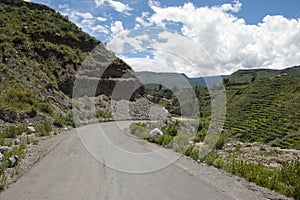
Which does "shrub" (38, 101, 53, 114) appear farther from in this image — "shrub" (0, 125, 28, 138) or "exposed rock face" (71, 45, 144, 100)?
"exposed rock face" (71, 45, 144, 100)

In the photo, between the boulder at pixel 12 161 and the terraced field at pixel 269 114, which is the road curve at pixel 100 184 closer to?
the boulder at pixel 12 161

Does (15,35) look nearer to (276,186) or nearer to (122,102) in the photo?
(122,102)

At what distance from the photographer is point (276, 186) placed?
7359 millimetres

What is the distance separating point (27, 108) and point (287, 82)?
68956 millimetres

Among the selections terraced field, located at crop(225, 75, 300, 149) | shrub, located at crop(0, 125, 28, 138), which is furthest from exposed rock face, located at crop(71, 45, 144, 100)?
shrub, located at crop(0, 125, 28, 138)

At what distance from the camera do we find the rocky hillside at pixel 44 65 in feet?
71.5

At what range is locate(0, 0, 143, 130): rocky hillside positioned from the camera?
2180 centimetres

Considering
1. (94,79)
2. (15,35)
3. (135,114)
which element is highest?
(15,35)

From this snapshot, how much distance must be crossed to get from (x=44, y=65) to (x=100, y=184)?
29.9 metres

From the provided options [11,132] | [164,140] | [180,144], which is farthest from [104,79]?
[180,144]

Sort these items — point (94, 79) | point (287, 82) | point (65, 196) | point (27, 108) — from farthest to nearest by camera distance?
point (287, 82) → point (94, 79) → point (27, 108) → point (65, 196)

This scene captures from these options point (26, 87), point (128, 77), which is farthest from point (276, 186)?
point (128, 77)

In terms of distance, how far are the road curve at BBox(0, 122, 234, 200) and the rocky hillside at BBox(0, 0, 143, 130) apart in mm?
11183

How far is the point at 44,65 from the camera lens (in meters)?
33.6
